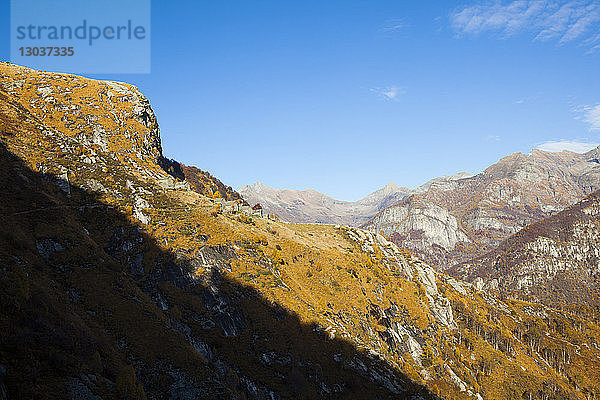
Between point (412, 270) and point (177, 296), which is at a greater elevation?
point (177, 296)

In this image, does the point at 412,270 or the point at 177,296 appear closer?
the point at 177,296

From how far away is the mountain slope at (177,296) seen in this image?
2722 centimetres

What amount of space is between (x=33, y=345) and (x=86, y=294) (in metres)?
18.5

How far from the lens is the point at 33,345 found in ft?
69.2

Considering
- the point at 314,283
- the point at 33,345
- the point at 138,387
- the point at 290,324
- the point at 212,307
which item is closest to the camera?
the point at 33,345

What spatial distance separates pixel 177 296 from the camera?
55219 millimetres

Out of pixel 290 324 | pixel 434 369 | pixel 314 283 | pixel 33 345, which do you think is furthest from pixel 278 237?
pixel 33 345

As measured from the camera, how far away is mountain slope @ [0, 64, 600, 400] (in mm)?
27219

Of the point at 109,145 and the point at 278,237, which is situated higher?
the point at 109,145

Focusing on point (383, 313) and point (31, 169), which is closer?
point (31, 169)

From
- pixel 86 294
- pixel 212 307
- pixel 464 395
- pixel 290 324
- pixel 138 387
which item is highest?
pixel 86 294

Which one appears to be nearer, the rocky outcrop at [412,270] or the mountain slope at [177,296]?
the mountain slope at [177,296]

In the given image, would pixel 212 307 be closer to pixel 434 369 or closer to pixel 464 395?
pixel 434 369

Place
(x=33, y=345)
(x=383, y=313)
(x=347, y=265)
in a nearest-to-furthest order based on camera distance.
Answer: (x=33, y=345) → (x=383, y=313) → (x=347, y=265)
